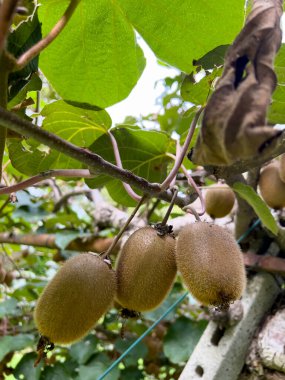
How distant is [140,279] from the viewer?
0.72 metres

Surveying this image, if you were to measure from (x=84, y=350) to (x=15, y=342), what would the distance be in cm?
23

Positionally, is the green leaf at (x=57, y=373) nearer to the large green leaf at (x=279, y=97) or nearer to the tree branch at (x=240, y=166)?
the tree branch at (x=240, y=166)

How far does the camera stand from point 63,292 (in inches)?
27.1

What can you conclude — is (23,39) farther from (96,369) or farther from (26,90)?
(96,369)

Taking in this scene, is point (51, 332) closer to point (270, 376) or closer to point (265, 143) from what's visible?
point (265, 143)

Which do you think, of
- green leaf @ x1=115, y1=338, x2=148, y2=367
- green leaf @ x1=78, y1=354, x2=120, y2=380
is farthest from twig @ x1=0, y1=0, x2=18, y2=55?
green leaf @ x1=115, y1=338, x2=148, y2=367

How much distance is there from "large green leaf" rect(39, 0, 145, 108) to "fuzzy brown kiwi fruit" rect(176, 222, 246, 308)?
39 cm

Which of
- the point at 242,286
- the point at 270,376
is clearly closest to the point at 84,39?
the point at 242,286

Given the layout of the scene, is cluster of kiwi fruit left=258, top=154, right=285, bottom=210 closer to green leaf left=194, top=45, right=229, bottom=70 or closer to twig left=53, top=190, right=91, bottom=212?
green leaf left=194, top=45, right=229, bottom=70

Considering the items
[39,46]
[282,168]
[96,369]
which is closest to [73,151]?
[39,46]

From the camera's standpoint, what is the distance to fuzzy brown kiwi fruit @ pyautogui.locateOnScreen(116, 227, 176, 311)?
72 cm

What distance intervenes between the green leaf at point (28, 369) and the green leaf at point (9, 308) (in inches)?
10.3

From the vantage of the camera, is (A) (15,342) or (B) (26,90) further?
(A) (15,342)

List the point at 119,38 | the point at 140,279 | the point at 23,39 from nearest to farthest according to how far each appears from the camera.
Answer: the point at 23,39
the point at 140,279
the point at 119,38
